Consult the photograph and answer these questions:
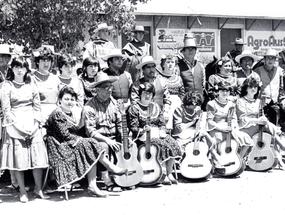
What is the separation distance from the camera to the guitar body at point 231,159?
25.0 ft

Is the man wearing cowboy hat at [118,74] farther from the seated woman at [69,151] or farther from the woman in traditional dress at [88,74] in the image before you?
the seated woman at [69,151]

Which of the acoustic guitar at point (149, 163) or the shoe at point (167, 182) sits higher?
the acoustic guitar at point (149, 163)

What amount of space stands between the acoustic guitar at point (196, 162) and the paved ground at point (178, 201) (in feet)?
0.52

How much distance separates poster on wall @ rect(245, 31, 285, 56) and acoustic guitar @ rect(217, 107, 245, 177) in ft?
40.4

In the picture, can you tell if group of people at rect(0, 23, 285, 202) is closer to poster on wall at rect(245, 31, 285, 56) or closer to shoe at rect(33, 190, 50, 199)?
shoe at rect(33, 190, 50, 199)

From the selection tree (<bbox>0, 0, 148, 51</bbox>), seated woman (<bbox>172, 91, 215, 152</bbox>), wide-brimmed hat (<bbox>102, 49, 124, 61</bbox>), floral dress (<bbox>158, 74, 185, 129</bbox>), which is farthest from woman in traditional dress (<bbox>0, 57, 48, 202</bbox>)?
floral dress (<bbox>158, 74, 185, 129</bbox>)

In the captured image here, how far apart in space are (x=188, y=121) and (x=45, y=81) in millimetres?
2183

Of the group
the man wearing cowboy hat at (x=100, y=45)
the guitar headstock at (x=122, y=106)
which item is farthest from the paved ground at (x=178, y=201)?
the man wearing cowboy hat at (x=100, y=45)

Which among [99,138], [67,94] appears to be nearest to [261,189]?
[99,138]

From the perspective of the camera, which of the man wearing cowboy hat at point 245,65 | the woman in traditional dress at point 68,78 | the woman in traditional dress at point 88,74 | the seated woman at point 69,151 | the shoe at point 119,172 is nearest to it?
the seated woman at point 69,151

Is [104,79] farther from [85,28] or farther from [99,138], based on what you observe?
[85,28]

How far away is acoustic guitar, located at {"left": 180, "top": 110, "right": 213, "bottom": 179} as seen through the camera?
7426mm

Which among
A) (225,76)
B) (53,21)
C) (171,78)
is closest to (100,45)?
(53,21)

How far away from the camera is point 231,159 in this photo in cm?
774
